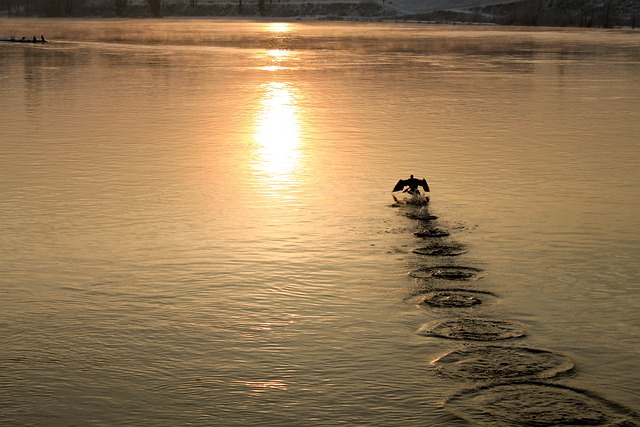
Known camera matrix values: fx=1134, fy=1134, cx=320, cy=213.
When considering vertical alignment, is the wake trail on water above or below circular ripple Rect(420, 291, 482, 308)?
below

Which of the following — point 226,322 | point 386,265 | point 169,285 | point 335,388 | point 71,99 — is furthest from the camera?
point 71,99

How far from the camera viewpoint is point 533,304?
760 centimetres

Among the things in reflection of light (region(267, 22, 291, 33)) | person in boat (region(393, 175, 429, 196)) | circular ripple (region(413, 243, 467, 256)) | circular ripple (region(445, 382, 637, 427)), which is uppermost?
person in boat (region(393, 175, 429, 196))

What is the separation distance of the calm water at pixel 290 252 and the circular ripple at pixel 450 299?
0.42 ft

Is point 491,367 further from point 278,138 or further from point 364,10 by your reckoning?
point 364,10

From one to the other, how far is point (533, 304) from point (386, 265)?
1382 mm

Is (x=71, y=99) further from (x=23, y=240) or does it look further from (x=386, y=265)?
(x=386, y=265)

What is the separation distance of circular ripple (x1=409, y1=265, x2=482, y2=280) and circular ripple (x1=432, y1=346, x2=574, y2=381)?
1.60m

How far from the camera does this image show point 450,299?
7.57 m

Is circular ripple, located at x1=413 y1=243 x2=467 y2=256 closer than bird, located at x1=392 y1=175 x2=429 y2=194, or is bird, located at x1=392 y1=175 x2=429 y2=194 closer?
circular ripple, located at x1=413 y1=243 x2=467 y2=256

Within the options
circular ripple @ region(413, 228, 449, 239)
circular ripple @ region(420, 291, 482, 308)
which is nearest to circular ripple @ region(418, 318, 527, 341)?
circular ripple @ region(420, 291, 482, 308)

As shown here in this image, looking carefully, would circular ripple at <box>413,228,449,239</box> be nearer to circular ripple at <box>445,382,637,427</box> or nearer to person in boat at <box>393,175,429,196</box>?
person in boat at <box>393,175,429,196</box>

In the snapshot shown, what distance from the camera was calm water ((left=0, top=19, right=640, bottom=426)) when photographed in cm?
603

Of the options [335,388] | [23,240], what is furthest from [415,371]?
[23,240]
